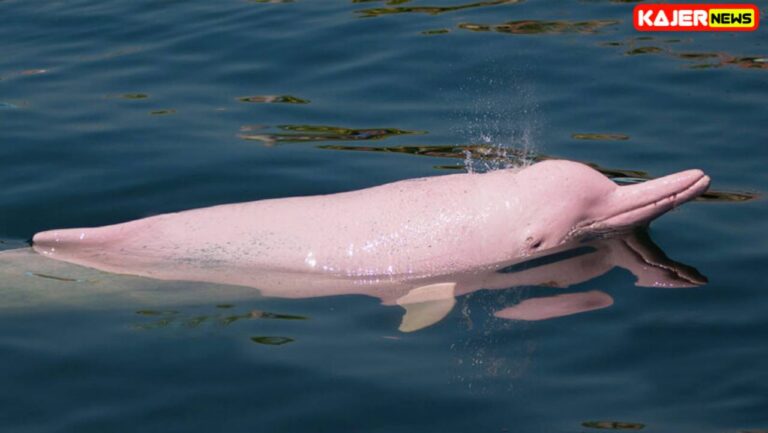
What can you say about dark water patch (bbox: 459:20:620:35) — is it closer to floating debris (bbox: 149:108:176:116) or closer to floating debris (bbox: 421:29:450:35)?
floating debris (bbox: 421:29:450:35)

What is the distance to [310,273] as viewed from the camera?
9555mm

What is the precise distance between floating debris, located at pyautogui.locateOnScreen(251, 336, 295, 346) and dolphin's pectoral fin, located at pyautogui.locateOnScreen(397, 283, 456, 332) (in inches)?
29.3

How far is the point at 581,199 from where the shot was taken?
971 centimetres

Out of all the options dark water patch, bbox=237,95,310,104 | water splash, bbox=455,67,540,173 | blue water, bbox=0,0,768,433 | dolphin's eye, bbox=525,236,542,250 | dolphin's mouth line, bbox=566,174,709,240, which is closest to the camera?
blue water, bbox=0,0,768,433

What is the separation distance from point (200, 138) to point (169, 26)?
4143 millimetres

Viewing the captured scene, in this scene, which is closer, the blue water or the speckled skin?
the blue water

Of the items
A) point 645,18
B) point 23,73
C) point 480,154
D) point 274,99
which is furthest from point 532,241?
point 23,73

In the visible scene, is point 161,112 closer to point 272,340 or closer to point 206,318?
point 206,318

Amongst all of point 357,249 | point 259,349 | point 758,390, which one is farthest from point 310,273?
point 758,390

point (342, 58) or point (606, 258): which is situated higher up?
point (342, 58)

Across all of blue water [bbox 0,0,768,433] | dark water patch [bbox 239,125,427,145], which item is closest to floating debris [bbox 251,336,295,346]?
blue water [bbox 0,0,768,433]

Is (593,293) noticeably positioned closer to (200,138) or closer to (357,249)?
(357,249)

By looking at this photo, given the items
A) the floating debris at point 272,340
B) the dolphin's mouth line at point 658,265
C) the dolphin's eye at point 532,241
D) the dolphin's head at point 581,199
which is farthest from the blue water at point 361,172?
the dolphin's eye at point 532,241

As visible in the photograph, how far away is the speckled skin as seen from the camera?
959 centimetres
